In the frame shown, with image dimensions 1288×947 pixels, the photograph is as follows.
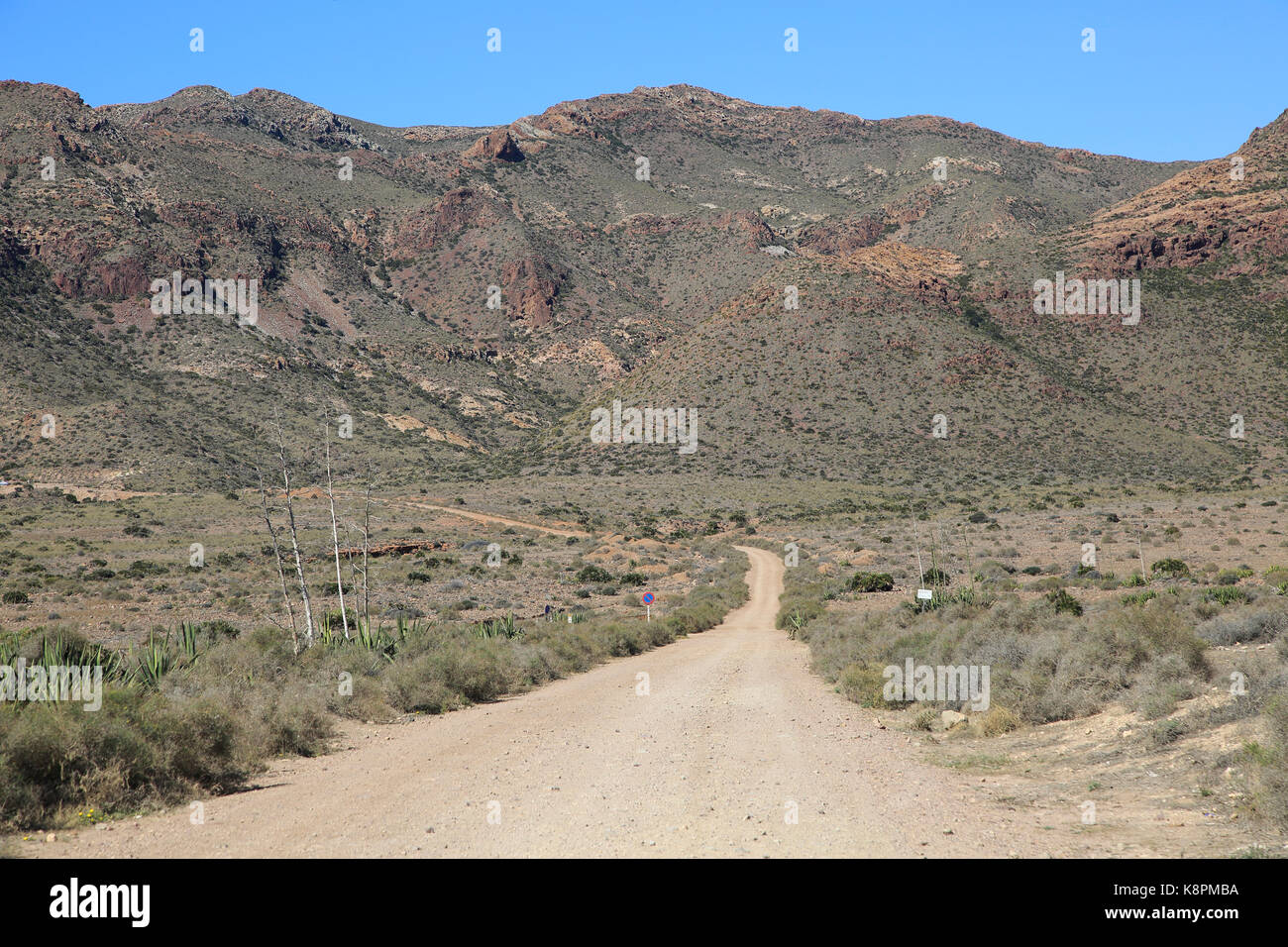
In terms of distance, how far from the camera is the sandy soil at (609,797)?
6.54m

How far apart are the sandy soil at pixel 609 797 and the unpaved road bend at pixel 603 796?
0.03 metres

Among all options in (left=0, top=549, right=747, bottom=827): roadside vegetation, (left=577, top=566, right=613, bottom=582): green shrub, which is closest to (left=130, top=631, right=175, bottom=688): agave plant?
(left=0, top=549, right=747, bottom=827): roadside vegetation

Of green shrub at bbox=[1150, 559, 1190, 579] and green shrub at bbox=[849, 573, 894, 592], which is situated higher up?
green shrub at bbox=[1150, 559, 1190, 579]

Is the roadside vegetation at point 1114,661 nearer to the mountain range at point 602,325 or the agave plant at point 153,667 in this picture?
the agave plant at point 153,667

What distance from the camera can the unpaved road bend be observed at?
6.56 m

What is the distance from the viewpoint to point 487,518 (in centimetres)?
5538

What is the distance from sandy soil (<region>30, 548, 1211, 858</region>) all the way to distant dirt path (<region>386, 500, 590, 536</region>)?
37334 mm

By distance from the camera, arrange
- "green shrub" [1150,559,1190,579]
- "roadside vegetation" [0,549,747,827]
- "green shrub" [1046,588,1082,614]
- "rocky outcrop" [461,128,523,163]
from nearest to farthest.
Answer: "roadside vegetation" [0,549,747,827] → "green shrub" [1046,588,1082,614] → "green shrub" [1150,559,1190,579] → "rocky outcrop" [461,128,523,163]

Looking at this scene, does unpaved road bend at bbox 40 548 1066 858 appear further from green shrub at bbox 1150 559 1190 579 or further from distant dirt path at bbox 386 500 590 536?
distant dirt path at bbox 386 500 590 536

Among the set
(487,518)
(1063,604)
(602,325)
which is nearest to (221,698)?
(1063,604)

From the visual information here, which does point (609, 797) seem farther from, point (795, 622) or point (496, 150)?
point (496, 150)

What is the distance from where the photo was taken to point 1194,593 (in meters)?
18.5
